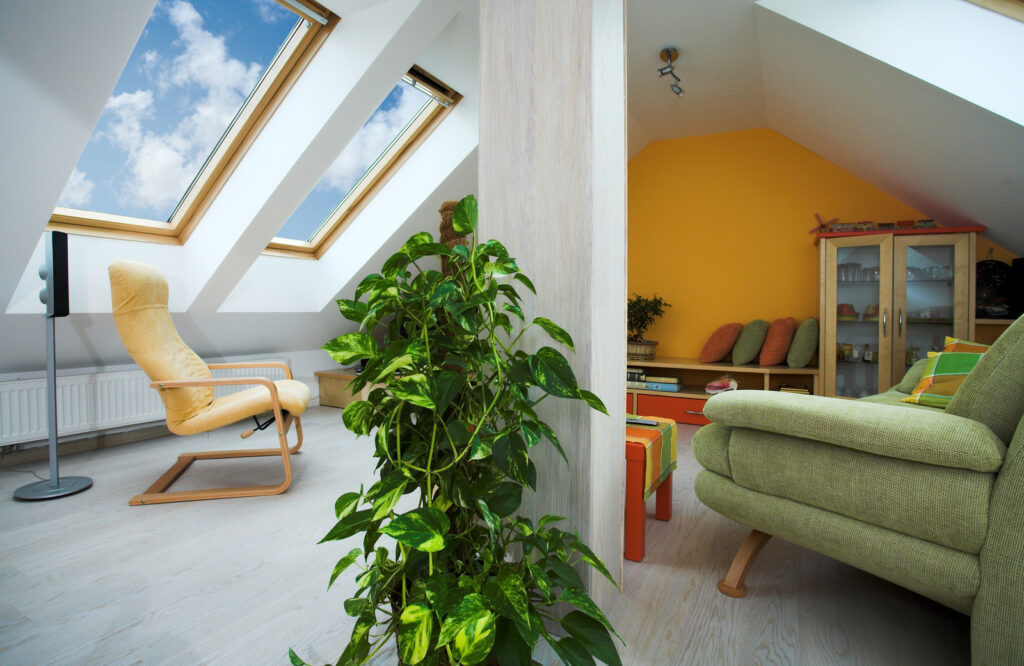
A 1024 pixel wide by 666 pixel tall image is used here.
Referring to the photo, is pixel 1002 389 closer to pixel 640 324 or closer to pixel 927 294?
pixel 927 294

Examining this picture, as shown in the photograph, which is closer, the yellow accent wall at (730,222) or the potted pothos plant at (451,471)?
the potted pothos plant at (451,471)

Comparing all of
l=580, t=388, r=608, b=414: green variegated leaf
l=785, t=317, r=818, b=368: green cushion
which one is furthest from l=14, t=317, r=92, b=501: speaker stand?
l=785, t=317, r=818, b=368: green cushion

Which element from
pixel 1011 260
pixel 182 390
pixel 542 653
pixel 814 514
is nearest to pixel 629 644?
pixel 542 653

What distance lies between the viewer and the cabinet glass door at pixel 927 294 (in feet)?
9.93

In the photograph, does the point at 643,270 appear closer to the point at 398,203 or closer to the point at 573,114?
the point at 398,203

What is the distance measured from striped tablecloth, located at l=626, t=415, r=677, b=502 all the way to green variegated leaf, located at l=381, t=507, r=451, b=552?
39.5 inches

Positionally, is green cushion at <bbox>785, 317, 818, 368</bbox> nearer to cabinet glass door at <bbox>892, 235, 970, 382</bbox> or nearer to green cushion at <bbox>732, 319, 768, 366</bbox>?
green cushion at <bbox>732, 319, 768, 366</bbox>

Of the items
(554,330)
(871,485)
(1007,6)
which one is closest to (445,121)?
(1007,6)

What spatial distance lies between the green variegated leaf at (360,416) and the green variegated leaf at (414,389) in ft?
0.47

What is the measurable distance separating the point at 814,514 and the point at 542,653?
2.60 feet

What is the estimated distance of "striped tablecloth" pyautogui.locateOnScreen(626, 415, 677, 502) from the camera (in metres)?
1.77

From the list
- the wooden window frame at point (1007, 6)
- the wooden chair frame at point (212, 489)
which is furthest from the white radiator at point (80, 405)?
the wooden window frame at point (1007, 6)

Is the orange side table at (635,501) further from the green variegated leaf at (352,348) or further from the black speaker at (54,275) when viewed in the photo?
the black speaker at (54,275)

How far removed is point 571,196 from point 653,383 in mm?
2994
